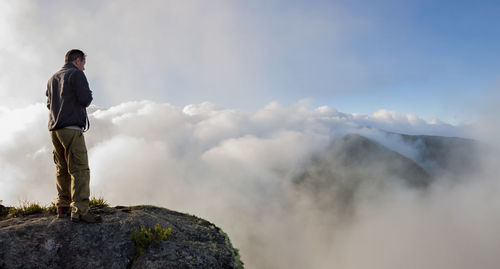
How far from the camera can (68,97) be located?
6520 mm

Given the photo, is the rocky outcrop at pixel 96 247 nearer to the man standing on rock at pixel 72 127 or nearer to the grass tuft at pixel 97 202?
the man standing on rock at pixel 72 127

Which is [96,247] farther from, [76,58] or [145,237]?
[76,58]

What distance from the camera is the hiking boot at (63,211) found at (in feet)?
21.6

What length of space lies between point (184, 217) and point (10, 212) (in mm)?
5056

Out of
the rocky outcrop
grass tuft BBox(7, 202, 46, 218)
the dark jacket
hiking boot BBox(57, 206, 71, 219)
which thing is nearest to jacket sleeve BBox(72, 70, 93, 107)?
the dark jacket

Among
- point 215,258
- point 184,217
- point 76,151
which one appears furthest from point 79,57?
point 215,258

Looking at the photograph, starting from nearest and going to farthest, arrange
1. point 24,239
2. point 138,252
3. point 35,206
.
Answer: point 24,239, point 138,252, point 35,206

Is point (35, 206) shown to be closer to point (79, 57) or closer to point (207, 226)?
point (79, 57)

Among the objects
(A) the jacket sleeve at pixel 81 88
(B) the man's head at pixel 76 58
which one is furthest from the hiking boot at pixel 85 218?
(B) the man's head at pixel 76 58

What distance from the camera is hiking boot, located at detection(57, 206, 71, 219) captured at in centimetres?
659

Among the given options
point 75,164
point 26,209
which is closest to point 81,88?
point 75,164

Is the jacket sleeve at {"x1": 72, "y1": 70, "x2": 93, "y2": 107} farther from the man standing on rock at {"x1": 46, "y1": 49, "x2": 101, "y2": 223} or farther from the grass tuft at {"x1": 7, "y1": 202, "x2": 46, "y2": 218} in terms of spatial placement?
the grass tuft at {"x1": 7, "y1": 202, "x2": 46, "y2": 218}

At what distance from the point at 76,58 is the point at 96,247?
16.8 feet

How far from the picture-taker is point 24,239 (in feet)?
18.2
